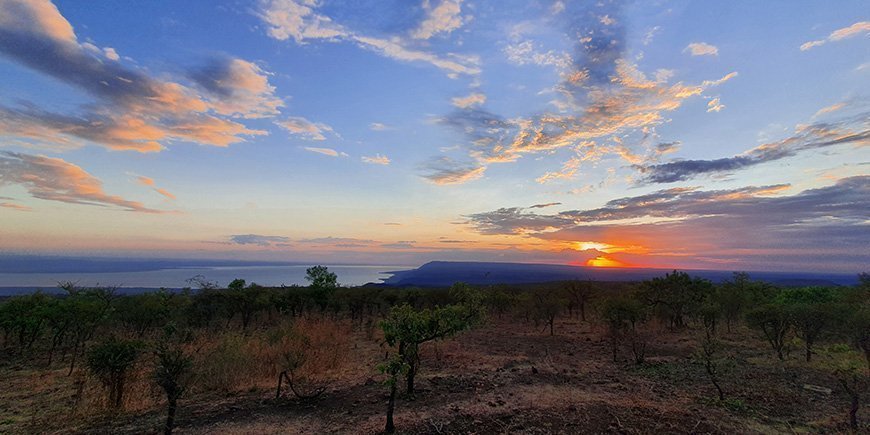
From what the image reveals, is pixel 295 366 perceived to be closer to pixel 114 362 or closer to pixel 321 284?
pixel 114 362

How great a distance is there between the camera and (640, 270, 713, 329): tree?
34.8 m

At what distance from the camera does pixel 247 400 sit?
1427 centimetres

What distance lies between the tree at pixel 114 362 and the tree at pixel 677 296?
4067cm

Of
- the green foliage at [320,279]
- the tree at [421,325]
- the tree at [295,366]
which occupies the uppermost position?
the tree at [421,325]

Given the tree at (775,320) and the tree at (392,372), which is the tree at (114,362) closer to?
the tree at (392,372)

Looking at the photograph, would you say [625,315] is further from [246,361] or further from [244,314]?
[244,314]

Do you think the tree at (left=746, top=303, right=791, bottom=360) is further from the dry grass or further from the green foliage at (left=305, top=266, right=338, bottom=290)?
the green foliage at (left=305, top=266, right=338, bottom=290)

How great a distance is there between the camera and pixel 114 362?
42.4 ft

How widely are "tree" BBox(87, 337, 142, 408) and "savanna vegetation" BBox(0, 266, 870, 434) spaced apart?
0.06m

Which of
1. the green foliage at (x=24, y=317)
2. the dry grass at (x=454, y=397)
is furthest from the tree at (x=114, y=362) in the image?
the green foliage at (x=24, y=317)

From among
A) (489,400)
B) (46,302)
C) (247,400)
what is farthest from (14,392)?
(489,400)

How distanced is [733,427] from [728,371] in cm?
909

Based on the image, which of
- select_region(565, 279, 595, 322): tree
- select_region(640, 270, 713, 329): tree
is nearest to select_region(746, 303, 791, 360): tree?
select_region(640, 270, 713, 329): tree

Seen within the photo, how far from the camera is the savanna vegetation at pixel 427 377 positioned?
11633mm
